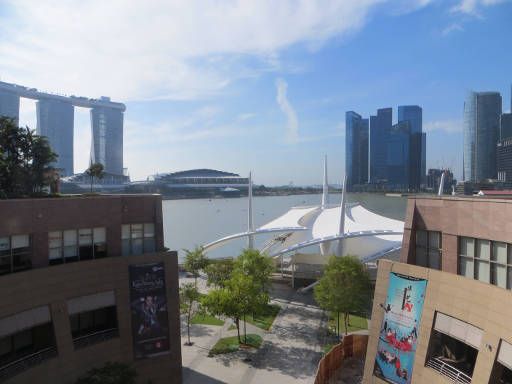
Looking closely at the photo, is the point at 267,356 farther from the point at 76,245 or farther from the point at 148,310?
the point at 76,245

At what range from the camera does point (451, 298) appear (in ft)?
53.8

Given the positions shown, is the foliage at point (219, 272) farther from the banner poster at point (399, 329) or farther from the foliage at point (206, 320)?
the banner poster at point (399, 329)

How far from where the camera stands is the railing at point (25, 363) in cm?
1507

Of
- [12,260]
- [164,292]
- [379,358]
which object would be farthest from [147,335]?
[379,358]

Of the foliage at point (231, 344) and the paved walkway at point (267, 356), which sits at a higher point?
the foliage at point (231, 344)

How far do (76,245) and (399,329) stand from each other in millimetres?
15771

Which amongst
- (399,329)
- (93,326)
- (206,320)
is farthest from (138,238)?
(206,320)

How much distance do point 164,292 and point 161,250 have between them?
7.86 feet

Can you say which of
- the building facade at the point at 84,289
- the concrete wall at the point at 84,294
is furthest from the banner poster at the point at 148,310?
the concrete wall at the point at 84,294

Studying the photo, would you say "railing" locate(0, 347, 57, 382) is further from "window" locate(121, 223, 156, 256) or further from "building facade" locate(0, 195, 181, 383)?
"window" locate(121, 223, 156, 256)

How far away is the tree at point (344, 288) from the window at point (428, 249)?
33.2ft

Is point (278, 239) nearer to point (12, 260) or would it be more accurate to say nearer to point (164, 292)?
point (164, 292)

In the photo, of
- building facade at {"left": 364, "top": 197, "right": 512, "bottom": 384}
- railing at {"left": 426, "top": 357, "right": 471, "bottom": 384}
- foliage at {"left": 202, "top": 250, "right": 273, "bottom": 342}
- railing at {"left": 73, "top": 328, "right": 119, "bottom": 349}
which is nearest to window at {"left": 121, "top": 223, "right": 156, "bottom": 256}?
railing at {"left": 73, "top": 328, "right": 119, "bottom": 349}

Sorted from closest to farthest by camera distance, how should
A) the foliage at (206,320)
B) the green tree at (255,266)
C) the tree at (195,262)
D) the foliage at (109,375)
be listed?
1. the foliage at (109,375)
2. the foliage at (206,320)
3. the green tree at (255,266)
4. the tree at (195,262)
